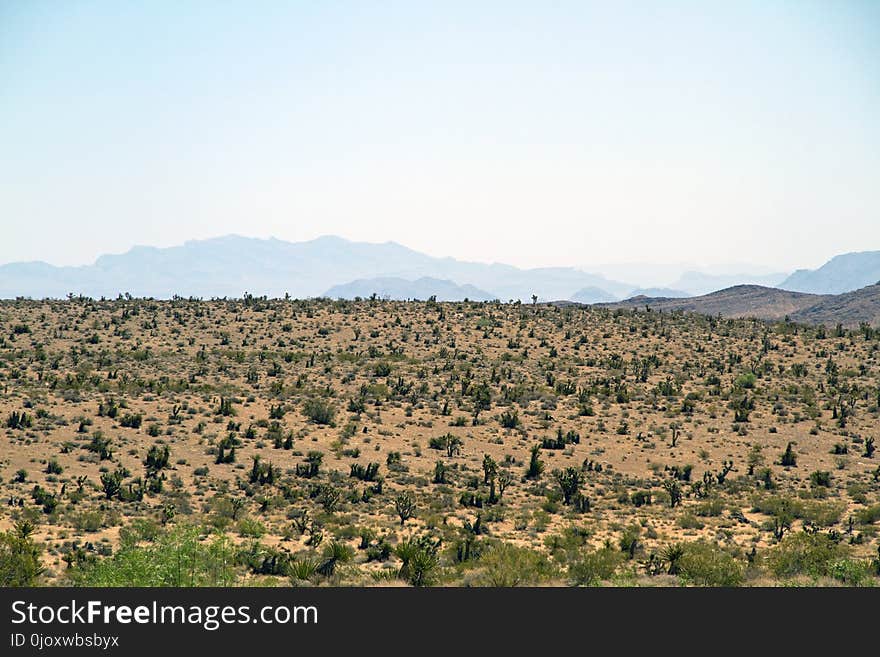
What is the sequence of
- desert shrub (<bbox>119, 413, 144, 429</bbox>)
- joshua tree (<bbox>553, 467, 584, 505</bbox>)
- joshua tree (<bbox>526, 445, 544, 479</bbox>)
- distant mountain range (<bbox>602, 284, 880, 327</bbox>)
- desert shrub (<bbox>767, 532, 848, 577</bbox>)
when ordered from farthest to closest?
1. distant mountain range (<bbox>602, 284, 880, 327</bbox>)
2. desert shrub (<bbox>119, 413, 144, 429</bbox>)
3. joshua tree (<bbox>526, 445, 544, 479</bbox>)
4. joshua tree (<bbox>553, 467, 584, 505</bbox>)
5. desert shrub (<bbox>767, 532, 848, 577</bbox>)

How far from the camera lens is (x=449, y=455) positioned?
125 ft

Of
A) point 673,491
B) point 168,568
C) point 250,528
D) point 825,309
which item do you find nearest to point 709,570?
point 673,491

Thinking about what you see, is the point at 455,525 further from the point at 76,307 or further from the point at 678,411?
the point at 76,307

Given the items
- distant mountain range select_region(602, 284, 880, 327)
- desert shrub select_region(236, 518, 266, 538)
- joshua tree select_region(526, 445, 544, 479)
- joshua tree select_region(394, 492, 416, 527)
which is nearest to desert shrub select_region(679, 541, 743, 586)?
joshua tree select_region(394, 492, 416, 527)

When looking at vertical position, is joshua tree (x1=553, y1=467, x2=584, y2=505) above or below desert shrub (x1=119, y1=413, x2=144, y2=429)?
below

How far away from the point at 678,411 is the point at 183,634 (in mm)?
39449

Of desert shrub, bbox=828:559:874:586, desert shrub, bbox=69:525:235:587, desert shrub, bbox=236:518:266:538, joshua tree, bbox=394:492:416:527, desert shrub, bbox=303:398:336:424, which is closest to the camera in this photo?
desert shrub, bbox=69:525:235:587

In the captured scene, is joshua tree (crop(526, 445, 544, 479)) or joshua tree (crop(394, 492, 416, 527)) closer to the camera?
joshua tree (crop(394, 492, 416, 527))

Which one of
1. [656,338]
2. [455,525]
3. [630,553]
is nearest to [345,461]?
[455,525]

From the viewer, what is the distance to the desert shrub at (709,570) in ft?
61.4

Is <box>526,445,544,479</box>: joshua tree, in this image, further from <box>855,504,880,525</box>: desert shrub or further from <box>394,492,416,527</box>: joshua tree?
<box>855,504,880,525</box>: desert shrub

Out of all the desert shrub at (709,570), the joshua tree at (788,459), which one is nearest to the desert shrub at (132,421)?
the desert shrub at (709,570)

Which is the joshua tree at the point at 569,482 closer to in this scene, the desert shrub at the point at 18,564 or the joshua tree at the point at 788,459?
the joshua tree at the point at 788,459

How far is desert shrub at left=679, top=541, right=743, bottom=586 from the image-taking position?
737 inches
